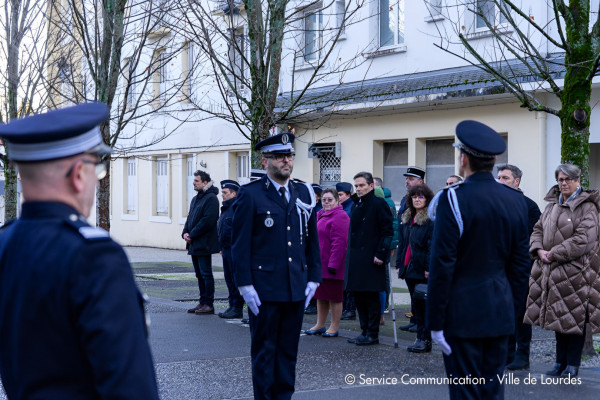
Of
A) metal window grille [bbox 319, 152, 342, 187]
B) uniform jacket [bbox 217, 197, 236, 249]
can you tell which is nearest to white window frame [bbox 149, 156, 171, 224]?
metal window grille [bbox 319, 152, 342, 187]

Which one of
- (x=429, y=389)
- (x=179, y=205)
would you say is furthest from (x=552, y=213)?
(x=179, y=205)

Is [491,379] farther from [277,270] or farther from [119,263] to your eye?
[119,263]

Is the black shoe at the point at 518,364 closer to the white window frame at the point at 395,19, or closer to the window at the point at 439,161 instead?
the window at the point at 439,161

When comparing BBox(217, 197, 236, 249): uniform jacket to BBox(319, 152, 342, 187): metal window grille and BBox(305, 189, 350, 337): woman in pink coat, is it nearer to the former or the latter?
BBox(305, 189, 350, 337): woman in pink coat

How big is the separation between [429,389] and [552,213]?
208cm

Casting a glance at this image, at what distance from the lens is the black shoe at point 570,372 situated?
25.8 ft

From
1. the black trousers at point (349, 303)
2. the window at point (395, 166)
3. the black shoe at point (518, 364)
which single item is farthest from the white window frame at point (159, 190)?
the black shoe at point (518, 364)

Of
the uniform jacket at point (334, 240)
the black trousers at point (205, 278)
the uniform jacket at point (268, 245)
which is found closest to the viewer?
the uniform jacket at point (268, 245)

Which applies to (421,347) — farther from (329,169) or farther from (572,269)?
(329,169)

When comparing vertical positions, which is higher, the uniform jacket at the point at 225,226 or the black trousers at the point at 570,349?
the uniform jacket at the point at 225,226

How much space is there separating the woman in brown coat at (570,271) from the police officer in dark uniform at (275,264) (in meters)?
2.51

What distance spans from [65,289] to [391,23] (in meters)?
18.4

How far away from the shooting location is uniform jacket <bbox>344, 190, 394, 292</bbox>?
32.8 ft

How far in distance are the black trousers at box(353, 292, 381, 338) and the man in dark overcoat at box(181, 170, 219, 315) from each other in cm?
323
